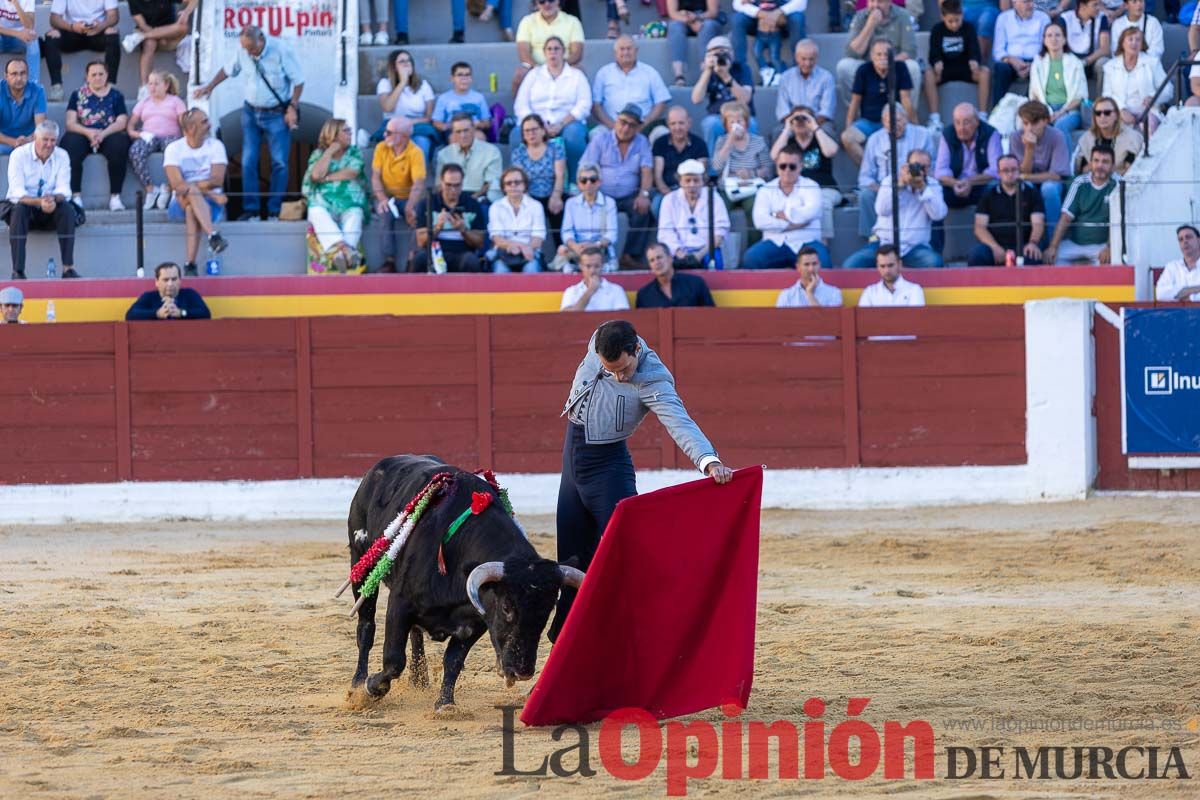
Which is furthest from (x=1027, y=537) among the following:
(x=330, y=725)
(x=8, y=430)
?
(x=8, y=430)

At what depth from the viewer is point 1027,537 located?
9.29 meters

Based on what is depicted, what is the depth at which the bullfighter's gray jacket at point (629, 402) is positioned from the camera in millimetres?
5266

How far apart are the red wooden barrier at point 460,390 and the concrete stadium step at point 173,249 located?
35.9 inches

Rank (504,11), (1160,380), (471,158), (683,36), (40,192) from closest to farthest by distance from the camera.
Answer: (1160,380), (40,192), (471,158), (683,36), (504,11)

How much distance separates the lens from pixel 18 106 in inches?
475

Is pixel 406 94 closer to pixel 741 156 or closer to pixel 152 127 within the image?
pixel 152 127

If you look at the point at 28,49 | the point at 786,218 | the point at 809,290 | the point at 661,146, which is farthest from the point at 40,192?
the point at 809,290

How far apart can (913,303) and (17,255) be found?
598 cm

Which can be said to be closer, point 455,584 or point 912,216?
point 455,584

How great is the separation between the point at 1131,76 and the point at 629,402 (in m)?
7.81

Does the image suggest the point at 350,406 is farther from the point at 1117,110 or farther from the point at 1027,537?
the point at 1117,110

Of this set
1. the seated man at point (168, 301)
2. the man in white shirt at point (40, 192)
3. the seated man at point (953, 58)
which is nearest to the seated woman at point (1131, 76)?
the seated man at point (953, 58)

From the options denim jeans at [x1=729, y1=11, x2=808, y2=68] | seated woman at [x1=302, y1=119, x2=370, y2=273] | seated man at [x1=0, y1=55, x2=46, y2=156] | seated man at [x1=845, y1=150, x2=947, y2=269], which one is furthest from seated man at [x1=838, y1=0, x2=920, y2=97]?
seated man at [x1=0, y1=55, x2=46, y2=156]

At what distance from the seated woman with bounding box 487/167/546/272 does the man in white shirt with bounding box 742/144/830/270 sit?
142 centimetres
